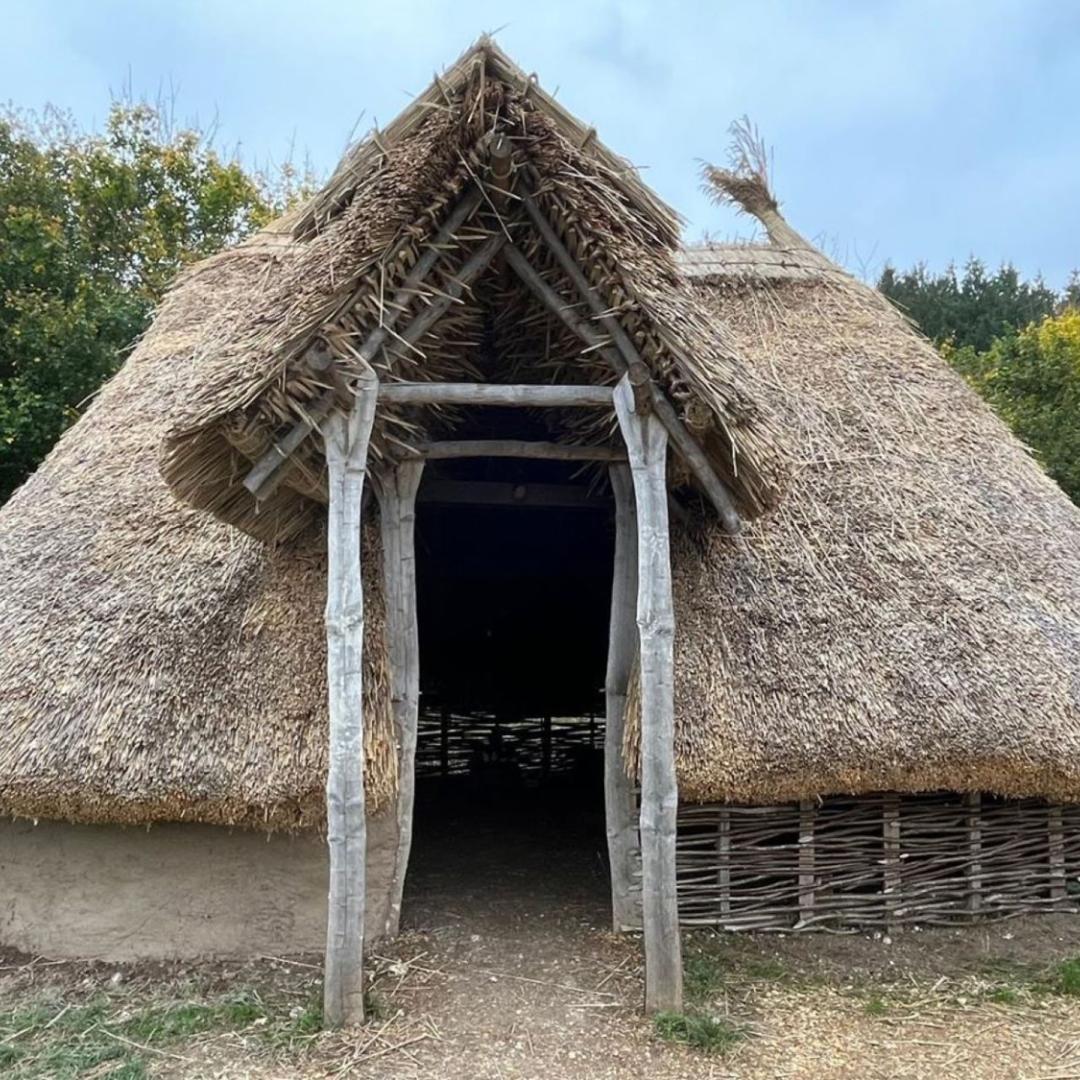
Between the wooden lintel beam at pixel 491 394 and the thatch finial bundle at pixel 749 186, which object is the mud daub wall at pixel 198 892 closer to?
the wooden lintel beam at pixel 491 394

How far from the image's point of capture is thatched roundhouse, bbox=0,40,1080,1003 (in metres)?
3.94

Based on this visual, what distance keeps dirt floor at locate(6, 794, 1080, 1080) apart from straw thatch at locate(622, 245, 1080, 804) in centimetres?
90

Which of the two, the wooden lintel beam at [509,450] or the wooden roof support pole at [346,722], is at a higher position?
the wooden lintel beam at [509,450]

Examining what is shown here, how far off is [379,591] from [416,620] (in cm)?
30

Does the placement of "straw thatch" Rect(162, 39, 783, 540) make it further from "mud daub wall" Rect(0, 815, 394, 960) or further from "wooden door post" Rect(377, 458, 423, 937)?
"mud daub wall" Rect(0, 815, 394, 960)

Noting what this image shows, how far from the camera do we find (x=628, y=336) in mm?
4051

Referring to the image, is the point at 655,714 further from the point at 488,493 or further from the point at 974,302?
the point at 974,302

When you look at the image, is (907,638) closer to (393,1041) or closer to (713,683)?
(713,683)

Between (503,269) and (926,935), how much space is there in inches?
168

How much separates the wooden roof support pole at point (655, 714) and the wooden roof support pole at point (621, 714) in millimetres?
785

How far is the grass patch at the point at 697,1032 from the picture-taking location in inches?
147

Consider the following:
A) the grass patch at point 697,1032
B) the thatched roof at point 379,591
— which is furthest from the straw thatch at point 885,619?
the grass patch at point 697,1032

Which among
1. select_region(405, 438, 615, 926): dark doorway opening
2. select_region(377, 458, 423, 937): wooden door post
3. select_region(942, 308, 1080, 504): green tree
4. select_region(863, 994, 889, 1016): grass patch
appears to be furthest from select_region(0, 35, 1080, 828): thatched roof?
select_region(942, 308, 1080, 504): green tree

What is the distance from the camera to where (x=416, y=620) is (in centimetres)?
492
